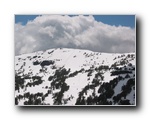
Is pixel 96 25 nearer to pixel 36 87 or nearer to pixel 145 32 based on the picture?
pixel 145 32

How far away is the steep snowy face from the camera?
4.02 meters

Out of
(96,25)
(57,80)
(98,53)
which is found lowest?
(57,80)

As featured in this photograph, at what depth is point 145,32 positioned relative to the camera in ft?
13.3

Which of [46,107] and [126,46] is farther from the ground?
[126,46]

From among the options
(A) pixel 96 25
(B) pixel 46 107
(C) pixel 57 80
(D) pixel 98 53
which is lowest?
(B) pixel 46 107

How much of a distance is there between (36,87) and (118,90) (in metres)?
0.96

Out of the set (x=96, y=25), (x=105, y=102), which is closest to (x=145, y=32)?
(x=96, y=25)

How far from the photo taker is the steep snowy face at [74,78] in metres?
Answer: 4.02

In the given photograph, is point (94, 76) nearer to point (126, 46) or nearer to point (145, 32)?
point (126, 46)

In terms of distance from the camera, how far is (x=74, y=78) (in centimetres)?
407
